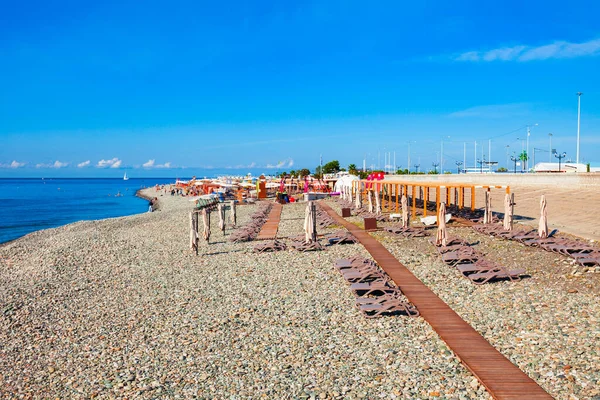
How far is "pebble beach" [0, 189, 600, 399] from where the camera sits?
18.2 feet

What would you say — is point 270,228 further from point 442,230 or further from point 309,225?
point 442,230

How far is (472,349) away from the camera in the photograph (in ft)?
20.2

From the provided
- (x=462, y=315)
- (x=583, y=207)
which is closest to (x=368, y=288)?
(x=462, y=315)

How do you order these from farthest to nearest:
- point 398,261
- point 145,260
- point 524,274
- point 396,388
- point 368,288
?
point 145,260 → point 398,261 → point 524,274 → point 368,288 → point 396,388

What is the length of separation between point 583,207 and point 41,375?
2421cm

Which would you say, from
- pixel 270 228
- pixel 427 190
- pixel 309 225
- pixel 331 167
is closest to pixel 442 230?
pixel 309 225

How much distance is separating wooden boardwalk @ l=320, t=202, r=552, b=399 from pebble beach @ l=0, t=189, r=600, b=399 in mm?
136

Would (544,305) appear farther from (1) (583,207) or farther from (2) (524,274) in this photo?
(1) (583,207)

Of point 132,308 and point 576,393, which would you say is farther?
point 132,308

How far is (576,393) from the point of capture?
4.92m

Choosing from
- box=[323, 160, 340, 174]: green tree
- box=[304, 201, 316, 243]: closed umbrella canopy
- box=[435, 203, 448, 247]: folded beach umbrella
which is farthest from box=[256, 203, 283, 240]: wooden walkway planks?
box=[323, 160, 340, 174]: green tree

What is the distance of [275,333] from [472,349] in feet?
9.38

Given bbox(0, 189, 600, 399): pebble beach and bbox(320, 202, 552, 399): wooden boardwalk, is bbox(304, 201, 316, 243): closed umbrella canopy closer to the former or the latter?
bbox(0, 189, 600, 399): pebble beach

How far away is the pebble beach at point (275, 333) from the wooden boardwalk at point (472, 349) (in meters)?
0.14
